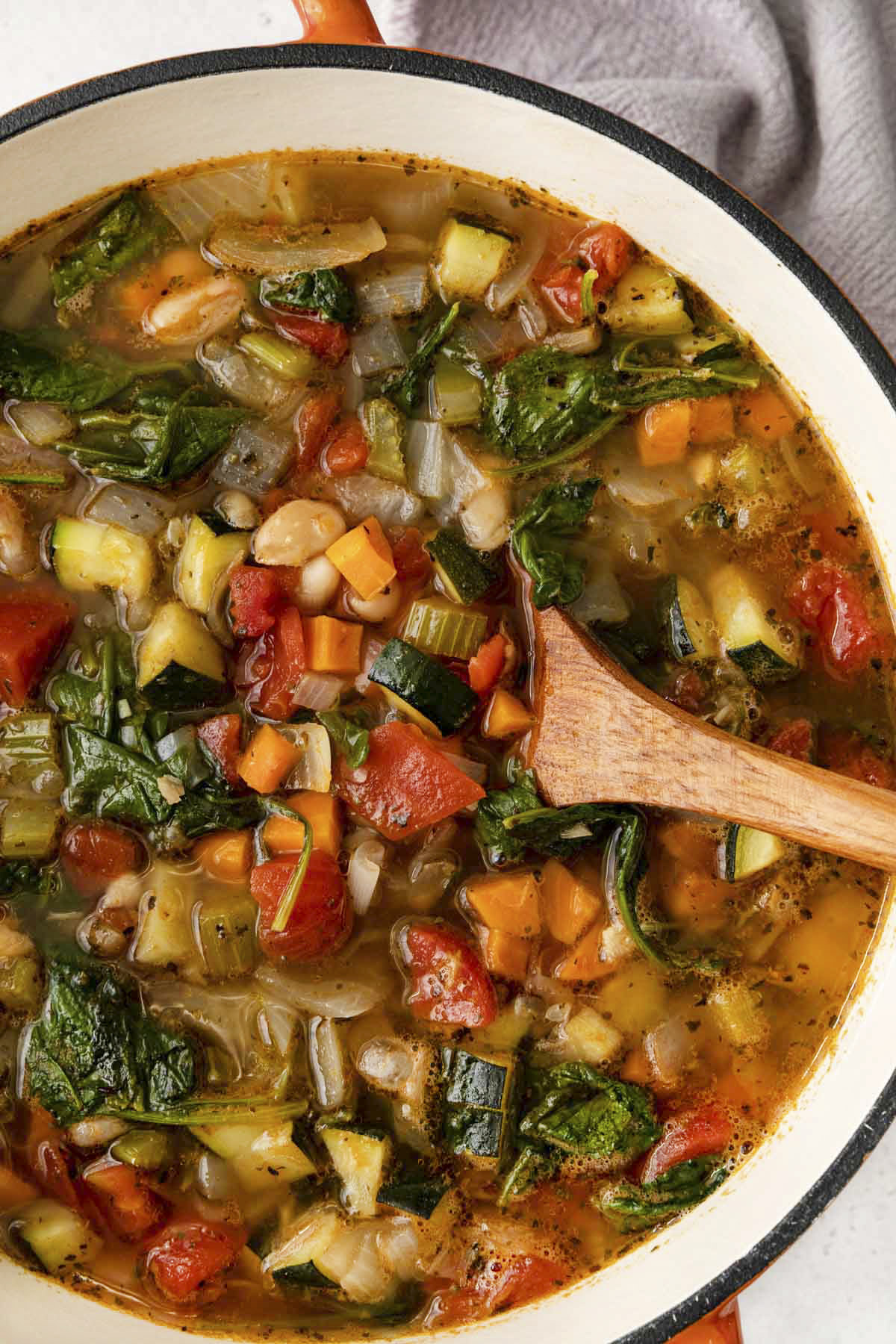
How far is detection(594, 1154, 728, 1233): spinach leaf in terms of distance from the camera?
134 inches

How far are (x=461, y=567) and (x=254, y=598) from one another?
0.56 metres

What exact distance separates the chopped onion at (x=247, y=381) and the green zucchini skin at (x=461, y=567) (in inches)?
21.7

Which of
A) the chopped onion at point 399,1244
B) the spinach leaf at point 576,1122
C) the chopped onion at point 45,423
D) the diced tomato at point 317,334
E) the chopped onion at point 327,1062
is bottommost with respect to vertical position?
the chopped onion at point 399,1244

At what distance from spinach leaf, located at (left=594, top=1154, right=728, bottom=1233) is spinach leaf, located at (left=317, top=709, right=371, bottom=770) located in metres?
1.38

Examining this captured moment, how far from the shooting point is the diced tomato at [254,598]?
3.29 metres

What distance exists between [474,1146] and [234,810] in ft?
3.64

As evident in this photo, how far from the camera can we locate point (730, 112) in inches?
147

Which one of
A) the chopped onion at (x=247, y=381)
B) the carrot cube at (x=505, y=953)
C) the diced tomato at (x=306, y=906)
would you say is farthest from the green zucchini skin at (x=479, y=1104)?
the chopped onion at (x=247, y=381)

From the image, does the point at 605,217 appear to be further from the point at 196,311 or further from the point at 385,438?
the point at 196,311

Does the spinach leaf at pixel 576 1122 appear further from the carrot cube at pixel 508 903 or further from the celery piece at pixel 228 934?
the celery piece at pixel 228 934

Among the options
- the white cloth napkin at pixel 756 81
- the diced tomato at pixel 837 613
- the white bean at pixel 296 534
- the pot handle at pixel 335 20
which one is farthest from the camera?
the white cloth napkin at pixel 756 81

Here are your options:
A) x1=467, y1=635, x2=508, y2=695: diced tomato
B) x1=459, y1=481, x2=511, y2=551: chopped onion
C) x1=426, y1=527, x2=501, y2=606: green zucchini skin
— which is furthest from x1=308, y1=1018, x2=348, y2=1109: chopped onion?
x1=459, y1=481, x2=511, y2=551: chopped onion

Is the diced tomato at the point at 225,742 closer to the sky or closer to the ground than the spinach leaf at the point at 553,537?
closer to the ground

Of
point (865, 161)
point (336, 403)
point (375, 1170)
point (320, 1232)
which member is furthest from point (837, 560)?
point (320, 1232)
